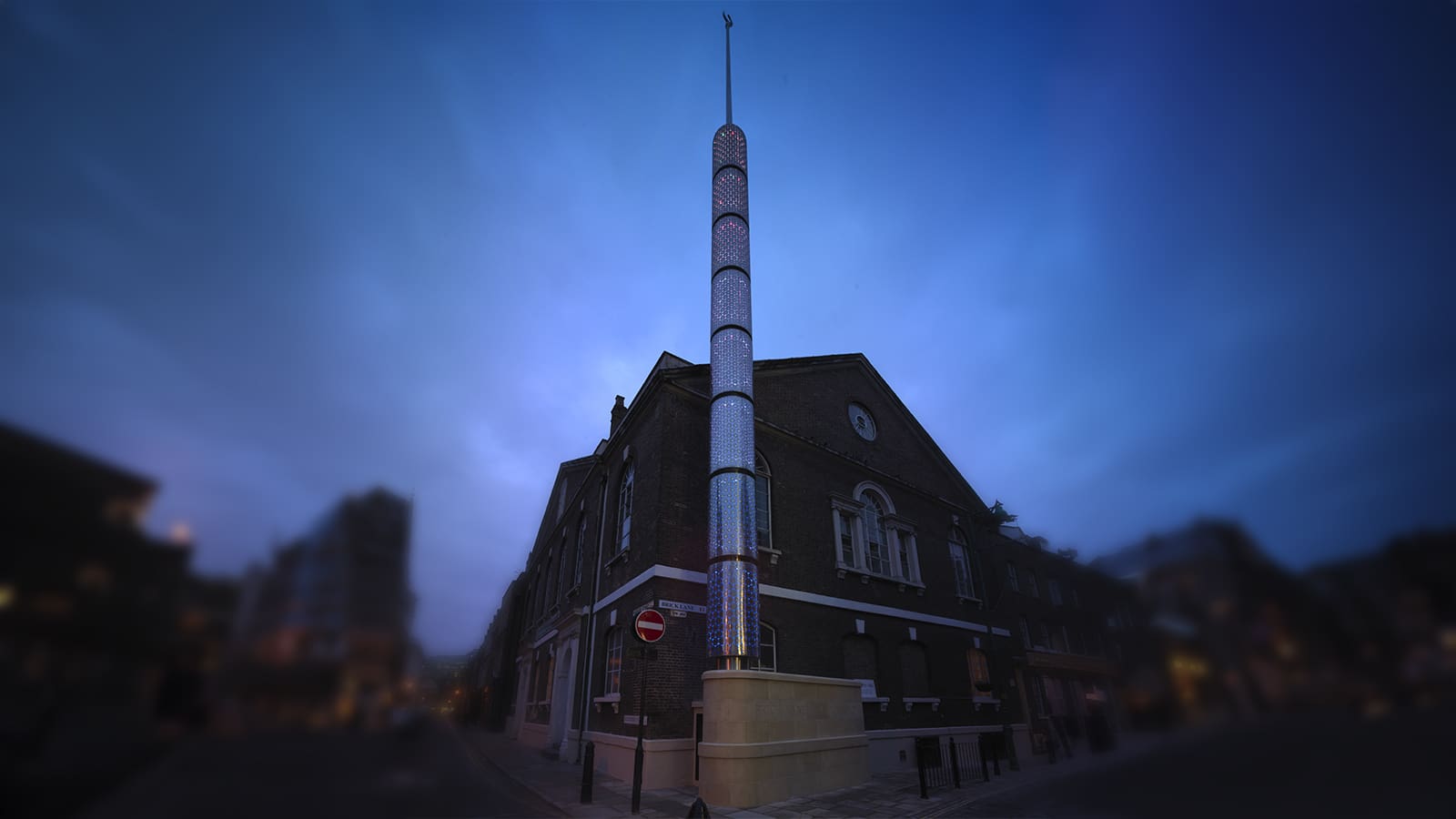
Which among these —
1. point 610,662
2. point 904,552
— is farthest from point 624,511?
point 904,552

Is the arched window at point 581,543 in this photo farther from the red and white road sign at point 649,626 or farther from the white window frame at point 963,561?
the white window frame at point 963,561

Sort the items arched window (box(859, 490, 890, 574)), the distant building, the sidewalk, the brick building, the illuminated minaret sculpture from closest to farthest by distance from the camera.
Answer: the distant building, the sidewalk, the illuminated minaret sculpture, the brick building, arched window (box(859, 490, 890, 574))

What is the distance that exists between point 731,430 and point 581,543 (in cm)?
1152

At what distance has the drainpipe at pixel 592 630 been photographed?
14758mm

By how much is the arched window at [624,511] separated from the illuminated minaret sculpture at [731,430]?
3995 millimetres

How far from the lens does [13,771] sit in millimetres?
1564

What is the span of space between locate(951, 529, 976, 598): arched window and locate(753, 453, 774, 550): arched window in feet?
30.8

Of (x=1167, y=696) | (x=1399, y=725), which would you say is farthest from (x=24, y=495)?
(x=1399, y=725)

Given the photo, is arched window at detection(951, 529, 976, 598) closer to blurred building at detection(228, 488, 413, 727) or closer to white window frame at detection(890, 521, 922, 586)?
white window frame at detection(890, 521, 922, 586)

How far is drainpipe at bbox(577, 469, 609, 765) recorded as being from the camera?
1476 centimetres

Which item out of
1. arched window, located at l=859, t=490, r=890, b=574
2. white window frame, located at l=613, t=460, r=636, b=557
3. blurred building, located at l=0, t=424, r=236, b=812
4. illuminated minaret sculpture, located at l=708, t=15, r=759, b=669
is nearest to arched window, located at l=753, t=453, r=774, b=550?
illuminated minaret sculpture, located at l=708, t=15, r=759, b=669

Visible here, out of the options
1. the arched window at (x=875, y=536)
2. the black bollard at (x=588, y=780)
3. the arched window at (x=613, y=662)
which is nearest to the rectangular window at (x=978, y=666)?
the arched window at (x=875, y=536)

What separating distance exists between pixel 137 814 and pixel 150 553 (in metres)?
0.98

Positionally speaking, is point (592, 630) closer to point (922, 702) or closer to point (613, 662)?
point (613, 662)
